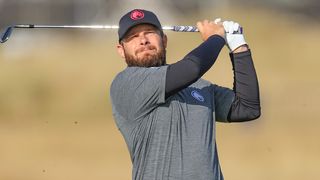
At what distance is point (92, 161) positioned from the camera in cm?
396

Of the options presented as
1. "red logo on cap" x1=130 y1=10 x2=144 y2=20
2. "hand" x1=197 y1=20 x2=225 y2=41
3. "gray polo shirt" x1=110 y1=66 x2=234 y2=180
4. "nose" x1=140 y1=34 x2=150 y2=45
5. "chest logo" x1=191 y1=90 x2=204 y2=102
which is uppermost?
"red logo on cap" x1=130 y1=10 x2=144 y2=20

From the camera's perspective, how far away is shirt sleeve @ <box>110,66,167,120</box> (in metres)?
1.37

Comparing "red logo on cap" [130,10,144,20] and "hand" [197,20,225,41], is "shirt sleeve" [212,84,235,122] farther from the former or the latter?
"red logo on cap" [130,10,144,20]

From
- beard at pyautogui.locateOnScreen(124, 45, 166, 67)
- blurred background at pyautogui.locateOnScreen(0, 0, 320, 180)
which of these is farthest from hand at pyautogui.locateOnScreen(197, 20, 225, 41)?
blurred background at pyautogui.locateOnScreen(0, 0, 320, 180)

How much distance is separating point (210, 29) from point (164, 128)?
27cm

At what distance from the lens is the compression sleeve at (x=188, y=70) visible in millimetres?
1334

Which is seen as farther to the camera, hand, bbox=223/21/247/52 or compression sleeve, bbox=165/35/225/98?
hand, bbox=223/21/247/52

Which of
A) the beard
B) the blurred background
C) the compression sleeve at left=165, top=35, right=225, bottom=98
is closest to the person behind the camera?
the compression sleeve at left=165, top=35, right=225, bottom=98

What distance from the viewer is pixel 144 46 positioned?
4.75 ft

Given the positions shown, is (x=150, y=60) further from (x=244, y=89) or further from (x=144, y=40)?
(x=244, y=89)

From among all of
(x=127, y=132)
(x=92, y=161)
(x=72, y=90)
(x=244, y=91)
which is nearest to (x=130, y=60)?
(x=127, y=132)

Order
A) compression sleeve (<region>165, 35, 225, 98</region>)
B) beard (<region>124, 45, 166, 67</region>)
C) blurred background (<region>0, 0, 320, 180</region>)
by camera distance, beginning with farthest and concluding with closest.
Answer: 1. blurred background (<region>0, 0, 320, 180</region>)
2. beard (<region>124, 45, 166, 67</region>)
3. compression sleeve (<region>165, 35, 225, 98</region>)

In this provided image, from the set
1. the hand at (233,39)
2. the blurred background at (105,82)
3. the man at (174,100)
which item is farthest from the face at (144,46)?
the blurred background at (105,82)

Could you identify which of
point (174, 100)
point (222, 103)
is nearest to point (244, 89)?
point (222, 103)
